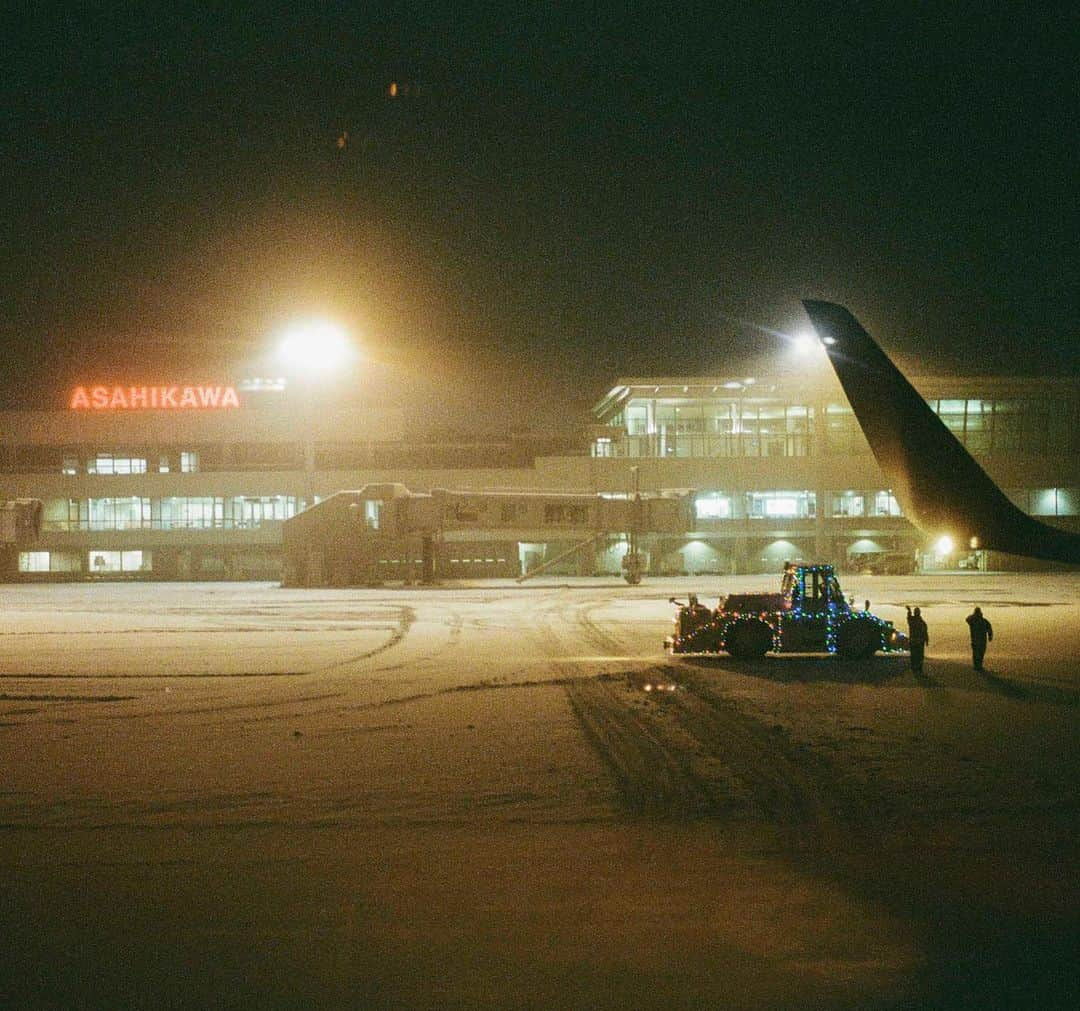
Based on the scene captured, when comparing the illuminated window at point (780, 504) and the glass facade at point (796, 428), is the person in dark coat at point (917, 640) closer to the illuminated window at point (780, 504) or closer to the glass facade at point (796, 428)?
the illuminated window at point (780, 504)

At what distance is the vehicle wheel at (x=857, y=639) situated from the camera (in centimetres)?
2380

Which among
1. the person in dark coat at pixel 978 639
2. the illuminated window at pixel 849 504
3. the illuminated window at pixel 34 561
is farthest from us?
the illuminated window at pixel 34 561

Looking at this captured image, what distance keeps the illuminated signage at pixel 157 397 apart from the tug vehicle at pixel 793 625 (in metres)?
69.0

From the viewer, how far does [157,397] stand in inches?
3401

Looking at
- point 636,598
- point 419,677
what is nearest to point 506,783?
point 419,677

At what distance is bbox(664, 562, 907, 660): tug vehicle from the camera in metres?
23.8

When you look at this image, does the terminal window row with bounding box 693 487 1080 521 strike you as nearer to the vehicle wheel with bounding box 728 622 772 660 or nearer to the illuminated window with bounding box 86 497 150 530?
the illuminated window with bounding box 86 497 150 530

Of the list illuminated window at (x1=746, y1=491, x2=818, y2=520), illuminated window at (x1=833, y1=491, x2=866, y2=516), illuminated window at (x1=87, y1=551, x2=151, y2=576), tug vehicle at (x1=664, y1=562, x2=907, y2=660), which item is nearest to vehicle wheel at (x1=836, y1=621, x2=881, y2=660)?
tug vehicle at (x1=664, y1=562, x2=907, y2=660)

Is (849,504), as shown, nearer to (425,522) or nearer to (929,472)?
(425,522)

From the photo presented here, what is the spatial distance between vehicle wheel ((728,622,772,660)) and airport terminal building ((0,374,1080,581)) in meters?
51.4

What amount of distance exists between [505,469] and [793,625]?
59.3m

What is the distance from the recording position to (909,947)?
7.08 m

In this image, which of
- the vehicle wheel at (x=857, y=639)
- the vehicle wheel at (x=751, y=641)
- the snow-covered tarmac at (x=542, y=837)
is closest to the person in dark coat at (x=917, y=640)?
the snow-covered tarmac at (x=542, y=837)

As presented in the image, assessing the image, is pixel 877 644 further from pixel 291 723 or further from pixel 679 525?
pixel 679 525
